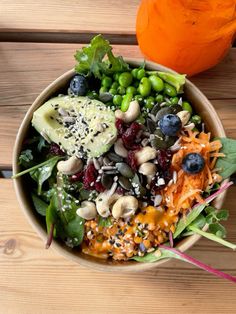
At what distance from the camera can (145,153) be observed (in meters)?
0.75

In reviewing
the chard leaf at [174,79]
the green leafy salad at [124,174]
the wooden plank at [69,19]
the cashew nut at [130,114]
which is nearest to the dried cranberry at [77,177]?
the green leafy salad at [124,174]

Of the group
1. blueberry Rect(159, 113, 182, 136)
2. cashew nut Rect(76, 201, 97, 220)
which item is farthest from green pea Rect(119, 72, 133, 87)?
cashew nut Rect(76, 201, 97, 220)

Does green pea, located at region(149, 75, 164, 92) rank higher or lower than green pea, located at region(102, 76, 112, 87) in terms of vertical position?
higher

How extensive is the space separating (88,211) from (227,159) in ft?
0.76

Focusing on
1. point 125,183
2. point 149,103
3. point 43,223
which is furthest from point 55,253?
point 149,103

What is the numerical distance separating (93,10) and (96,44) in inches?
7.4

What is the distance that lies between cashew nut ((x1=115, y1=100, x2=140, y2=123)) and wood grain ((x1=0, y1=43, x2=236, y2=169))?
0.19m

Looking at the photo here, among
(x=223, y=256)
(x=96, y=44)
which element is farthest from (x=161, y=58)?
(x=223, y=256)

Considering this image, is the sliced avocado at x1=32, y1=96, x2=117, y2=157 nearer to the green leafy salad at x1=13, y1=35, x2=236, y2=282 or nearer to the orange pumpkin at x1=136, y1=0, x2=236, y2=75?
the green leafy salad at x1=13, y1=35, x2=236, y2=282

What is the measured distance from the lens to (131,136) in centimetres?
76

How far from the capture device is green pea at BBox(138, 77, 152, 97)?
0.81 metres

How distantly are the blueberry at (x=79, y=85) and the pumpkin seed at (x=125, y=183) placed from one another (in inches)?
6.2

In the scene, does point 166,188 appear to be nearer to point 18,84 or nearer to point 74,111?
point 74,111

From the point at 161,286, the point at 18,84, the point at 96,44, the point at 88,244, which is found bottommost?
the point at 161,286
